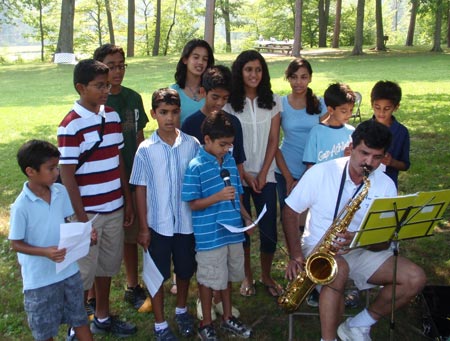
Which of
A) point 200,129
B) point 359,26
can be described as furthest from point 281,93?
point 359,26

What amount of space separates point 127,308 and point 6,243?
223 centimetres

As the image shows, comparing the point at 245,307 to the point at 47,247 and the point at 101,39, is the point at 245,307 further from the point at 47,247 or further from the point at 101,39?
the point at 101,39

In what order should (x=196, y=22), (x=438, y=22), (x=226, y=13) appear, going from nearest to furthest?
(x=438, y=22) → (x=226, y=13) → (x=196, y=22)

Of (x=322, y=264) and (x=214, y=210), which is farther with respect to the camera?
(x=214, y=210)

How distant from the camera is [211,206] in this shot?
360 cm

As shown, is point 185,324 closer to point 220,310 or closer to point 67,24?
point 220,310

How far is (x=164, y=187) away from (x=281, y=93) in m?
11.8

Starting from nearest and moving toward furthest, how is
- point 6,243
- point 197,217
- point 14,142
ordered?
point 197,217, point 6,243, point 14,142

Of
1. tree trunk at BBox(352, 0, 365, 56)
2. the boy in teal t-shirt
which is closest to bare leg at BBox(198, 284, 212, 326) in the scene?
the boy in teal t-shirt

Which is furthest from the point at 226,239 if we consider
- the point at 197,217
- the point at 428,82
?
the point at 428,82

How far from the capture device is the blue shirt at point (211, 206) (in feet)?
Answer: 11.6

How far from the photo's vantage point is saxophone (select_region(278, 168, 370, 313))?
3393 mm

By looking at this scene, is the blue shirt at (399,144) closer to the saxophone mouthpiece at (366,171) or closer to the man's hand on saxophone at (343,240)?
the saxophone mouthpiece at (366,171)

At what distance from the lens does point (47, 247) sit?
302 centimetres
